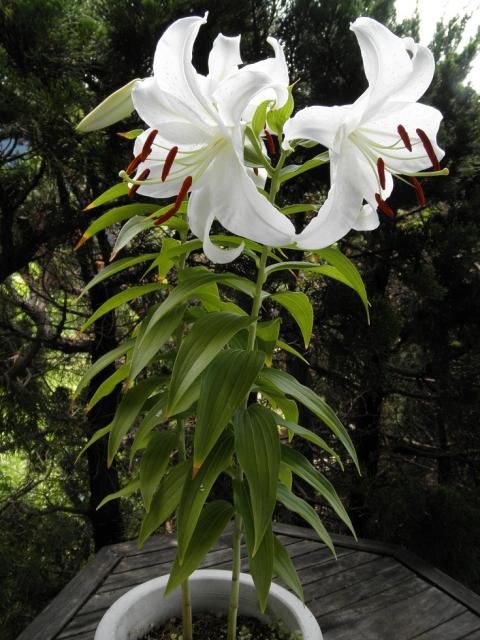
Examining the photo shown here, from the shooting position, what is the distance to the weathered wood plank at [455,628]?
1.00 meters

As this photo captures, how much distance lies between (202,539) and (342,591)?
637 millimetres

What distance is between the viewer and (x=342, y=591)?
45.2 inches

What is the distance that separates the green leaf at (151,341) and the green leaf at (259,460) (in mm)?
111

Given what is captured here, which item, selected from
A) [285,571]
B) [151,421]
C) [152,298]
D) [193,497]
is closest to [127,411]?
[151,421]

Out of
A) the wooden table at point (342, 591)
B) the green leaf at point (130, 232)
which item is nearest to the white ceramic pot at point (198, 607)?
the wooden table at point (342, 591)

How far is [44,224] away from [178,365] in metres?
0.96

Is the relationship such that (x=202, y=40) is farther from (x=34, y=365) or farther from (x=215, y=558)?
(x=215, y=558)

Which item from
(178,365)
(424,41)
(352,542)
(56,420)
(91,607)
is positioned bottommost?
(352,542)

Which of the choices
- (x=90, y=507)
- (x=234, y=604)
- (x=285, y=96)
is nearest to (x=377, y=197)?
(x=285, y=96)

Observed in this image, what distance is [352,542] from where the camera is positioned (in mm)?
1331

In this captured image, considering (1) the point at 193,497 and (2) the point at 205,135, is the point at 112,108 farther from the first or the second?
(1) the point at 193,497

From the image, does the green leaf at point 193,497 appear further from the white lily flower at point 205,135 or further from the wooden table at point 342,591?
the wooden table at point 342,591

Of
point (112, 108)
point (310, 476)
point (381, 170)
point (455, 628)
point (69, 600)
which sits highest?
point (112, 108)

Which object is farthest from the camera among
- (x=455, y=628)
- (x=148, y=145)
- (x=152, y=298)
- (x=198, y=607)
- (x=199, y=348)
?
(x=152, y=298)
